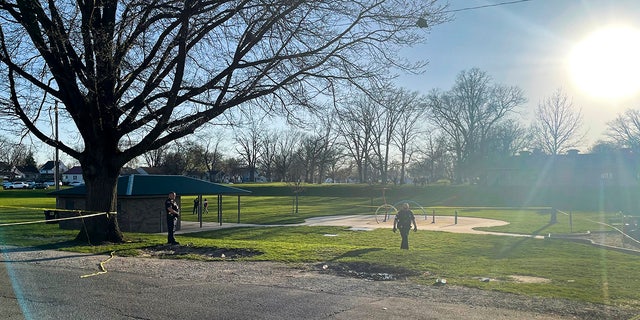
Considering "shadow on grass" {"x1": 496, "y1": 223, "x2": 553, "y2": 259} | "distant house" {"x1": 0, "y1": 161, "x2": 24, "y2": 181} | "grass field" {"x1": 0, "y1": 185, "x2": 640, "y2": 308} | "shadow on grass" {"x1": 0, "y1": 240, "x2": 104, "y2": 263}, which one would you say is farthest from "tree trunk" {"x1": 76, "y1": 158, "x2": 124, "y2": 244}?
"distant house" {"x1": 0, "y1": 161, "x2": 24, "y2": 181}

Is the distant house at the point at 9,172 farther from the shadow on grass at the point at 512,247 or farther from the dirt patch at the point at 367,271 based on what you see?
the dirt patch at the point at 367,271

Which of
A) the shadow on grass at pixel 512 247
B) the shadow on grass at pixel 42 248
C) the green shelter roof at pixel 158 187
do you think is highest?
the green shelter roof at pixel 158 187

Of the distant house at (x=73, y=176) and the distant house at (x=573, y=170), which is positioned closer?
the distant house at (x=573, y=170)

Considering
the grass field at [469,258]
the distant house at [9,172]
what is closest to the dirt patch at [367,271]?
the grass field at [469,258]

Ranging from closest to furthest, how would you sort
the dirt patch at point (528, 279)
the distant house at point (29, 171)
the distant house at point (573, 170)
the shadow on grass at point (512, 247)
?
1. the dirt patch at point (528, 279)
2. the shadow on grass at point (512, 247)
3. the distant house at point (573, 170)
4. the distant house at point (29, 171)

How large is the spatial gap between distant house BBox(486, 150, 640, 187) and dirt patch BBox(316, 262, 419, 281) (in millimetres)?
66399

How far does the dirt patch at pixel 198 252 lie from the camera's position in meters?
14.0

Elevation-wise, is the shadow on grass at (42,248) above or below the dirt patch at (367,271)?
above

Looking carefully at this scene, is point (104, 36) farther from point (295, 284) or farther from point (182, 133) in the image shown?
point (295, 284)

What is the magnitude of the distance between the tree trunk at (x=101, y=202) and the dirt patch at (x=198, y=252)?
1.93 metres

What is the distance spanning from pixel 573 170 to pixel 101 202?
68430 mm

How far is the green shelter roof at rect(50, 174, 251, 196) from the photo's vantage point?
95.2 feet

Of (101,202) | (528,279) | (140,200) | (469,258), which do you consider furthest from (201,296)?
(140,200)

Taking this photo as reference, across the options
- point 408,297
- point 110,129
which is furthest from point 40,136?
→ point 408,297
